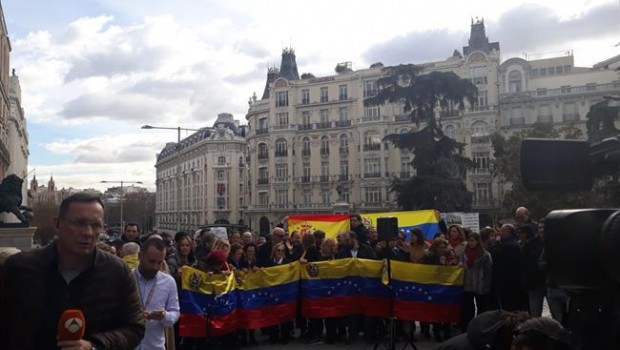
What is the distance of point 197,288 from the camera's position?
9.48 meters

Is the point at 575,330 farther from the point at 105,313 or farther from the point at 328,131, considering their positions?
the point at 328,131

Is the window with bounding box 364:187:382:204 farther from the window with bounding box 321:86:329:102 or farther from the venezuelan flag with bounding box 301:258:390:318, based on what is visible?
the venezuelan flag with bounding box 301:258:390:318

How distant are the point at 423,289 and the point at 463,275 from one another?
0.76 m

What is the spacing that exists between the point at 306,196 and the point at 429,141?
34.6 m

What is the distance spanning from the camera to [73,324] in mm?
2447

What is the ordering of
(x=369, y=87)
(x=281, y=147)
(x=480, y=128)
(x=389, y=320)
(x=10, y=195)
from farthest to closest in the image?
(x=281, y=147) < (x=369, y=87) < (x=480, y=128) < (x=10, y=195) < (x=389, y=320)

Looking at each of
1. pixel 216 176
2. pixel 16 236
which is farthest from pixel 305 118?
pixel 16 236

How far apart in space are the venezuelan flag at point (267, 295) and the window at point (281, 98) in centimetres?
5966

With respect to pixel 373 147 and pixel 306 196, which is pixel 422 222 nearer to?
pixel 373 147

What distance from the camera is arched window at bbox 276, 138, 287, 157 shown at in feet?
226

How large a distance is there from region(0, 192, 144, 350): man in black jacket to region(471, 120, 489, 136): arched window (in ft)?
191

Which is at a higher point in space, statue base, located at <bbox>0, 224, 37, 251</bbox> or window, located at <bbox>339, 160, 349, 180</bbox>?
window, located at <bbox>339, 160, 349, 180</bbox>

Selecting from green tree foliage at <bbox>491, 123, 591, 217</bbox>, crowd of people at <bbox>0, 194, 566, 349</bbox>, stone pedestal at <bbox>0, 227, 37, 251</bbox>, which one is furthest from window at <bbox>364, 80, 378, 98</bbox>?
crowd of people at <bbox>0, 194, 566, 349</bbox>

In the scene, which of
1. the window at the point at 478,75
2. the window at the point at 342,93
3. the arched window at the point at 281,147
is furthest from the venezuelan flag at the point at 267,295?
the arched window at the point at 281,147
